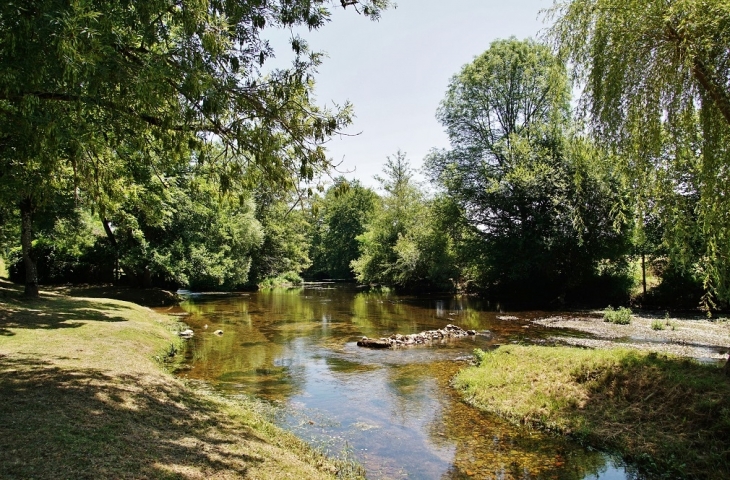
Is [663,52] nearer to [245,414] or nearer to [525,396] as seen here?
[525,396]

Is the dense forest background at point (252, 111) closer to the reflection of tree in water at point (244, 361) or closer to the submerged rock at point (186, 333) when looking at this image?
the reflection of tree in water at point (244, 361)

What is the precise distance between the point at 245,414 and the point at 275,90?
6062 millimetres

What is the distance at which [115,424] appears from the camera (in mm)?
6293

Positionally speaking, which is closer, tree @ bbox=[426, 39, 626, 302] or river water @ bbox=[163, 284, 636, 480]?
river water @ bbox=[163, 284, 636, 480]

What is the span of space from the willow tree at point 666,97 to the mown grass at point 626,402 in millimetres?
2130

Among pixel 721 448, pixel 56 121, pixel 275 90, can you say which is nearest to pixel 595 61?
pixel 275 90

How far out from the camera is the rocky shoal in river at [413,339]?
17.1m

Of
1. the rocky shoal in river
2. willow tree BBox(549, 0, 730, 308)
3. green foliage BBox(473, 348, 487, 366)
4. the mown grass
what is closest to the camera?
the mown grass

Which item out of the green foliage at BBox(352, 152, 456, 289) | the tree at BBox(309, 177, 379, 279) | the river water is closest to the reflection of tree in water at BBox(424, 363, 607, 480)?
the river water

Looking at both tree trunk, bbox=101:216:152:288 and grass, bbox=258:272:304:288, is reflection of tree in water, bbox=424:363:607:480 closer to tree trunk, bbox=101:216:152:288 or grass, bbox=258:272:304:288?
tree trunk, bbox=101:216:152:288

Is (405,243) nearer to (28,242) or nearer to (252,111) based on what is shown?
(28,242)

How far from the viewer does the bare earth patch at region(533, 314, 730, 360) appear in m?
14.8

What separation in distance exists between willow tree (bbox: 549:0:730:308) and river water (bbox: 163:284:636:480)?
17.3ft

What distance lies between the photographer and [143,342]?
13.8 metres
